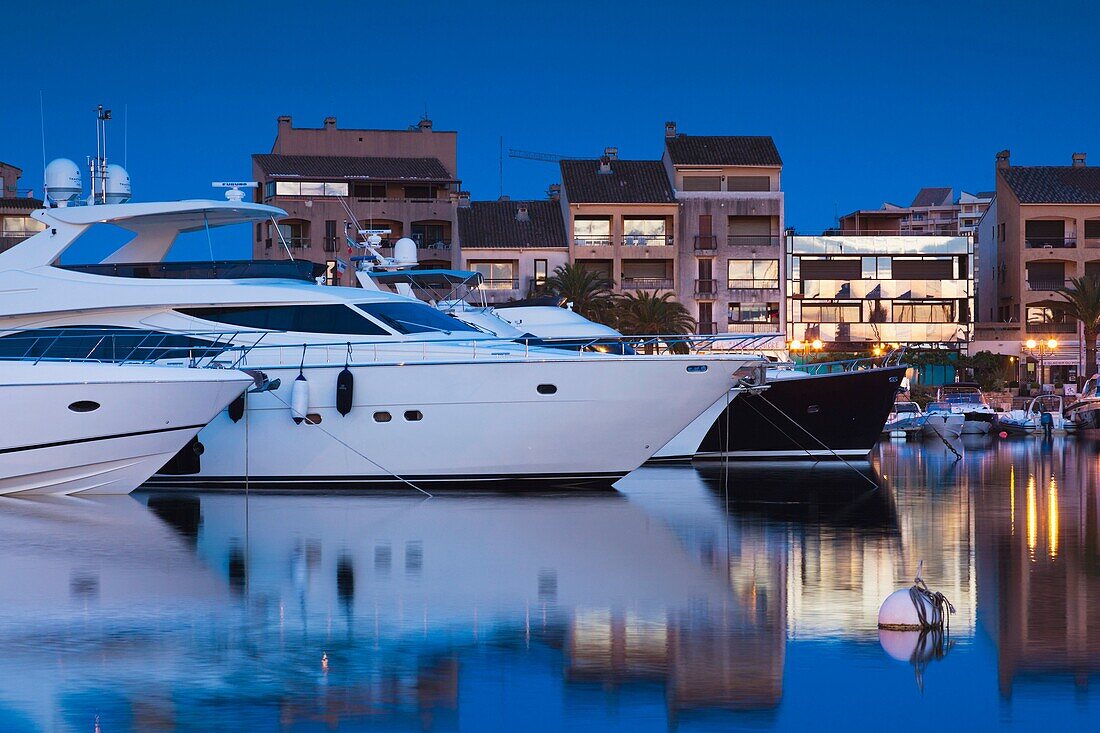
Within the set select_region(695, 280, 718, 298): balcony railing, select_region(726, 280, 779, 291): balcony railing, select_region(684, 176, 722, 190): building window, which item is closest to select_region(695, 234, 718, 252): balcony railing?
select_region(695, 280, 718, 298): balcony railing

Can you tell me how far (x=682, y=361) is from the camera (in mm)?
20797

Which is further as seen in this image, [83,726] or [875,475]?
[875,475]

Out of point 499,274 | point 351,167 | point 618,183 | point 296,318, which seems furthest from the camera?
point 351,167

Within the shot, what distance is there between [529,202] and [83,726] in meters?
62.1

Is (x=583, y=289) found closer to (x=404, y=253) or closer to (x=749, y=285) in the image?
(x=749, y=285)

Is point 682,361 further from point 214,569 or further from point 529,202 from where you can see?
point 529,202

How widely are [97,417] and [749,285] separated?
167 ft

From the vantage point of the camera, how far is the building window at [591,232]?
6669 cm

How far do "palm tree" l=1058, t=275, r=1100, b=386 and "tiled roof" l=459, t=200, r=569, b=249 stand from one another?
867 inches

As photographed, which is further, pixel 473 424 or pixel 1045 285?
pixel 1045 285

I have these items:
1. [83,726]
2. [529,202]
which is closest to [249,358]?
[83,726]

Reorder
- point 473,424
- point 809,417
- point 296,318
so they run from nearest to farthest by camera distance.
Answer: point 473,424
point 296,318
point 809,417

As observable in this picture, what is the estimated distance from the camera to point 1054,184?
7019cm

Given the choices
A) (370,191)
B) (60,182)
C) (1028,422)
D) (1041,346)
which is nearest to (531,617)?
(60,182)
